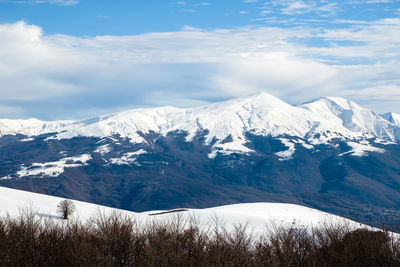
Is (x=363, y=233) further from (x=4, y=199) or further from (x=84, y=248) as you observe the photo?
(x=4, y=199)

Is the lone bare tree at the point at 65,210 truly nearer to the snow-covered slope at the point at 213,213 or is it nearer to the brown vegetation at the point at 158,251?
the snow-covered slope at the point at 213,213

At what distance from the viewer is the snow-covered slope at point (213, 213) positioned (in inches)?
2604

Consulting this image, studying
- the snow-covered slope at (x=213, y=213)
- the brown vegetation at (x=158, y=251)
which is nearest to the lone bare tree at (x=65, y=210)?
the snow-covered slope at (x=213, y=213)

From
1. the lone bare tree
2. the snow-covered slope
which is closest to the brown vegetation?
the snow-covered slope

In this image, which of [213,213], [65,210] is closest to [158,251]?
[65,210]

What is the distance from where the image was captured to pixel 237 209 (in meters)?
85.7

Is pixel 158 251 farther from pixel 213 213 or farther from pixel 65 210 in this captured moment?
pixel 213 213

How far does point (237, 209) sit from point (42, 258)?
53.0 metres

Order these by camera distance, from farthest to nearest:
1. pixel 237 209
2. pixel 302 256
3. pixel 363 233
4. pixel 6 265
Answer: pixel 237 209 → pixel 363 233 → pixel 302 256 → pixel 6 265

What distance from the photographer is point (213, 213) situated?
77.1 metres

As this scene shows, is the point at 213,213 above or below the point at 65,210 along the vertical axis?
below

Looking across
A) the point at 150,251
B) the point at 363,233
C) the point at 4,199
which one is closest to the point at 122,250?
the point at 150,251

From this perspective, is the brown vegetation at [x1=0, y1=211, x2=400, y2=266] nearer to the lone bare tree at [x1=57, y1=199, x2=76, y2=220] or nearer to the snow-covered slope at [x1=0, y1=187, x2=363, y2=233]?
the snow-covered slope at [x1=0, y1=187, x2=363, y2=233]

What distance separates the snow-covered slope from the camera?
6615 cm
